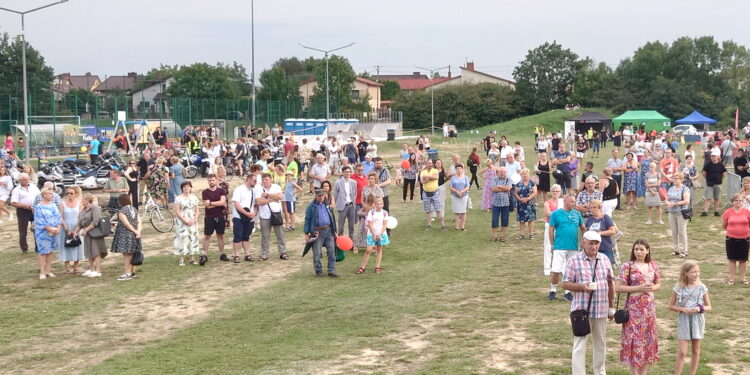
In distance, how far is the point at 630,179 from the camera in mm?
22109

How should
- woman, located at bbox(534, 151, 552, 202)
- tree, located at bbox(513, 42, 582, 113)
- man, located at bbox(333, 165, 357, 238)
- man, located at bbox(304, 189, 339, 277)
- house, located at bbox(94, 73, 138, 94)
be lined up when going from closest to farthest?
man, located at bbox(304, 189, 339, 277)
man, located at bbox(333, 165, 357, 238)
woman, located at bbox(534, 151, 552, 202)
tree, located at bbox(513, 42, 582, 113)
house, located at bbox(94, 73, 138, 94)

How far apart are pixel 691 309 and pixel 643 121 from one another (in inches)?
2740

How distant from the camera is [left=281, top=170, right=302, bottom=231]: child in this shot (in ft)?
62.5

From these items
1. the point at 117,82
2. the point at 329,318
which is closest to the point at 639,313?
the point at 329,318

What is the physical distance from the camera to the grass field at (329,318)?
9.42 m

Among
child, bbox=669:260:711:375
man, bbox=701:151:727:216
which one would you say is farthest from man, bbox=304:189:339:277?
man, bbox=701:151:727:216

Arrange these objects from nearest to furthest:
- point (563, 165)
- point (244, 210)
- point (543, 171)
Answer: point (244, 210), point (543, 171), point (563, 165)

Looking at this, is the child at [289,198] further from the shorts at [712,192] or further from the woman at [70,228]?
the shorts at [712,192]

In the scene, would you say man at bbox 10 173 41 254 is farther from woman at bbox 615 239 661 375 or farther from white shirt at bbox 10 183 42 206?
woman at bbox 615 239 661 375

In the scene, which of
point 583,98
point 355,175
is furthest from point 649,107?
point 355,175

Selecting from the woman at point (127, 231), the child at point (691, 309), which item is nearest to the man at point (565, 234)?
the child at point (691, 309)

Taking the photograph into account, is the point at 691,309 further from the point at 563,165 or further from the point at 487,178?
the point at 563,165

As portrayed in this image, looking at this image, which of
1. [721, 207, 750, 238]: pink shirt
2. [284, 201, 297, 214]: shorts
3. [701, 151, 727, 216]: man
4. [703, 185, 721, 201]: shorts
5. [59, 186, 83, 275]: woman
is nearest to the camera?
[721, 207, 750, 238]: pink shirt

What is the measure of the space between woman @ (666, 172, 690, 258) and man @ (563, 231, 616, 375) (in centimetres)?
722
